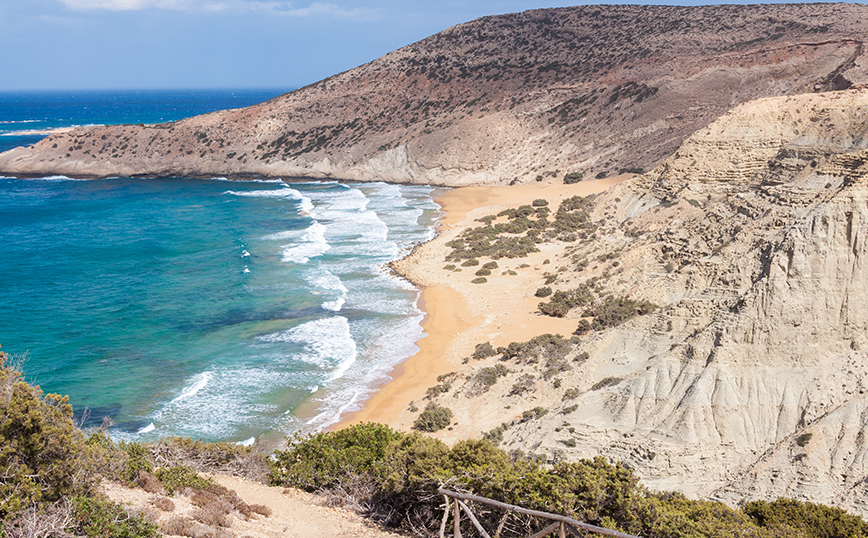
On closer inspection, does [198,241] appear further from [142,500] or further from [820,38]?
[820,38]

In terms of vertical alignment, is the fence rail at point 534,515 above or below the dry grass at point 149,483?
above

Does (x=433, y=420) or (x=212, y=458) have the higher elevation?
(x=212, y=458)

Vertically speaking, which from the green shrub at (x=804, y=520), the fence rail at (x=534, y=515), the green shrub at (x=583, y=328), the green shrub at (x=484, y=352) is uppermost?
the fence rail at (x=534, y=515)

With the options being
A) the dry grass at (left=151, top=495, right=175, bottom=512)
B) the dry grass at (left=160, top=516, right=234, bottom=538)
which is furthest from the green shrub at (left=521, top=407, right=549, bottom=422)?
the dry grass at (left=151, top=495, right=175, bottom=512)

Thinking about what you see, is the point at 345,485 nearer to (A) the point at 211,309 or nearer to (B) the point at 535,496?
(B) the point at 535,496

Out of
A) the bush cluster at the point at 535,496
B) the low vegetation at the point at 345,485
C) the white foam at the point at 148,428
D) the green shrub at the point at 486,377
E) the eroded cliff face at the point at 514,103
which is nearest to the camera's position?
the low vegetation at the point at 345,485

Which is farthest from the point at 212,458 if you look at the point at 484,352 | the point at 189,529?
the point at 484,352

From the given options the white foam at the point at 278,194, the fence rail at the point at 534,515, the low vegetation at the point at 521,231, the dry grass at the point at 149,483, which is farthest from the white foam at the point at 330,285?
the white foam at the point at 278,194

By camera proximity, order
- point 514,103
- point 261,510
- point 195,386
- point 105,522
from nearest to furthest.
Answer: point 105,522 < point 261,510 < point 195,386 < point 514,103

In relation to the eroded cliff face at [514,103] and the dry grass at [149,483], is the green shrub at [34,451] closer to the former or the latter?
the dry grass at [149,483]
